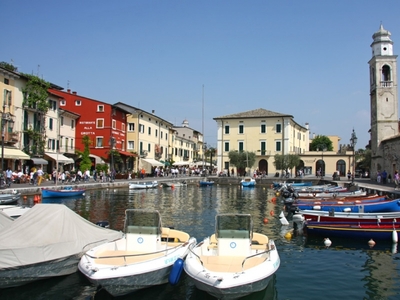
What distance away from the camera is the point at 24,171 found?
1617 inches

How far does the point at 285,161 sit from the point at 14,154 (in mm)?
43411

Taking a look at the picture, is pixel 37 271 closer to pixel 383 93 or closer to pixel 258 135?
pixel 383 93

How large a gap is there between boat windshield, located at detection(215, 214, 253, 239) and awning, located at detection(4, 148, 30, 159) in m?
31.3

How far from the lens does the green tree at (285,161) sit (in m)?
66.1

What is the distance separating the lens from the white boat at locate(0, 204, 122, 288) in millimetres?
9734

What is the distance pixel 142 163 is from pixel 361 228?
2081 inches

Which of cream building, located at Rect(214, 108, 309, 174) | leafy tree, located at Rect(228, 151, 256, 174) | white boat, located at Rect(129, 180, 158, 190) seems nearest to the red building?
white boat, located at Rect(129, 180, 158, 190)

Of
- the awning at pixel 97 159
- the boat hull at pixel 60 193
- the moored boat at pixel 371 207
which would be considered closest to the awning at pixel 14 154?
the boat hull at pixel 60 193

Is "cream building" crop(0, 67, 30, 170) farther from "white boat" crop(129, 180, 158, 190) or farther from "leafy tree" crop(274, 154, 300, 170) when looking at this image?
"leafy tree" crop(274, 154, 300, 170)

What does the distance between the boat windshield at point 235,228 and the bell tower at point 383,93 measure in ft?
143

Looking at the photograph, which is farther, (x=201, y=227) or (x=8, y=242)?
(x=201, y=227)

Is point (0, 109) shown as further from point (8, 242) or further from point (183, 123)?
point (183, 123)

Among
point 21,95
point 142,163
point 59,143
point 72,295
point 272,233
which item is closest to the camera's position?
point 72,295

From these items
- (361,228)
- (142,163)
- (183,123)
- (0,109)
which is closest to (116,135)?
(142,163)
